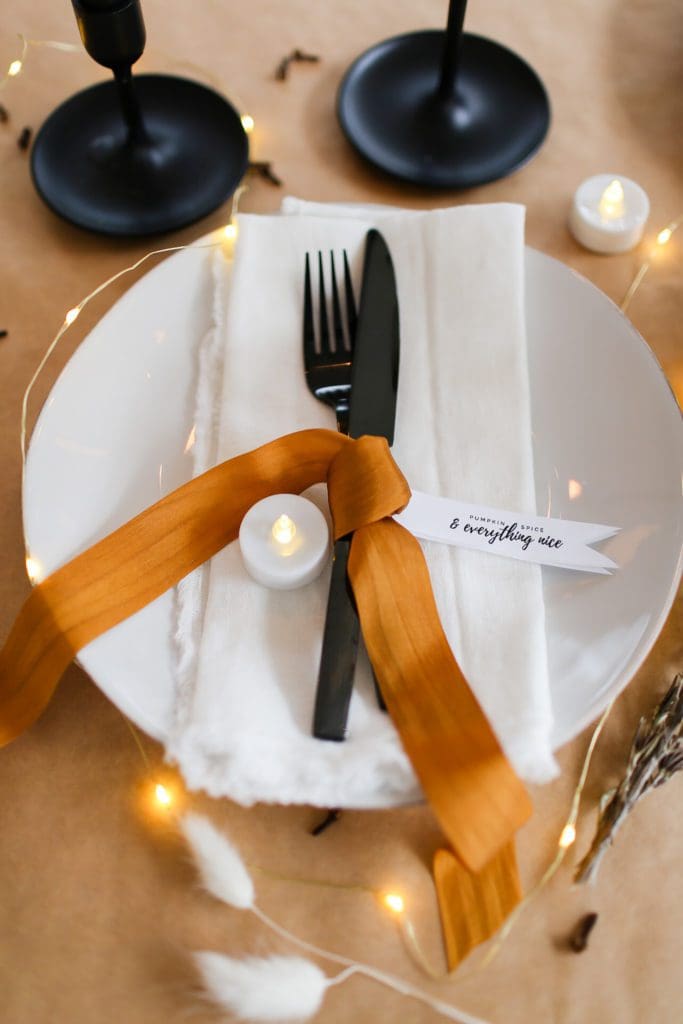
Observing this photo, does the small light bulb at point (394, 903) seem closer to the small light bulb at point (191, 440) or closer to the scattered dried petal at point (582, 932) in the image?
the scattered dried petal at point (582, 932)

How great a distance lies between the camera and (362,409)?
604mm

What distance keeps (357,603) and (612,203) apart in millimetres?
457

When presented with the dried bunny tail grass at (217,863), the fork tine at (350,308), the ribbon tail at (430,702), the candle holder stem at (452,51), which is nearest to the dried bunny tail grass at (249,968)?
the dried bunny tail grass at (217,863)

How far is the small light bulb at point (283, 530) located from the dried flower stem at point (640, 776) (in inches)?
9.8

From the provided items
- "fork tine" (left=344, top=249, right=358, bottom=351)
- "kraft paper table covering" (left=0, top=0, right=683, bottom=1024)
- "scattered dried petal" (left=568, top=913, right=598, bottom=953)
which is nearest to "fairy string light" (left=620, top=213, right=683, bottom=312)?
"kraft paper table covering" (left=0, top=0, right=683, bottom=1024)

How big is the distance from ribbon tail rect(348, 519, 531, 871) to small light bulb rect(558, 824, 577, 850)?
0.09 m

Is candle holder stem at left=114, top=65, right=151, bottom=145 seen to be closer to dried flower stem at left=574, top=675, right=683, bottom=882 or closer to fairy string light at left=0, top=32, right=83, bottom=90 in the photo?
fairy string light at left=0, top=32, right=83, bottom=90

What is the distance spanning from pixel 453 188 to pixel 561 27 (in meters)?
0.27

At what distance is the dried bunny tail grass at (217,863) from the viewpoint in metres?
0.54

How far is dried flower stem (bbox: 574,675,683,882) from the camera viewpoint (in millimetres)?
549

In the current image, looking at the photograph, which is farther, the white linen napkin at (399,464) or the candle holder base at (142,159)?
the candle holder base at (142,159)

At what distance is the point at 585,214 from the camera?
30.7 inches

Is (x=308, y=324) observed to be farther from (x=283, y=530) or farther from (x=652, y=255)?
(x=652, y=255)

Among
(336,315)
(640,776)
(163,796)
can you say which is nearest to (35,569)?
A: (163,796)
